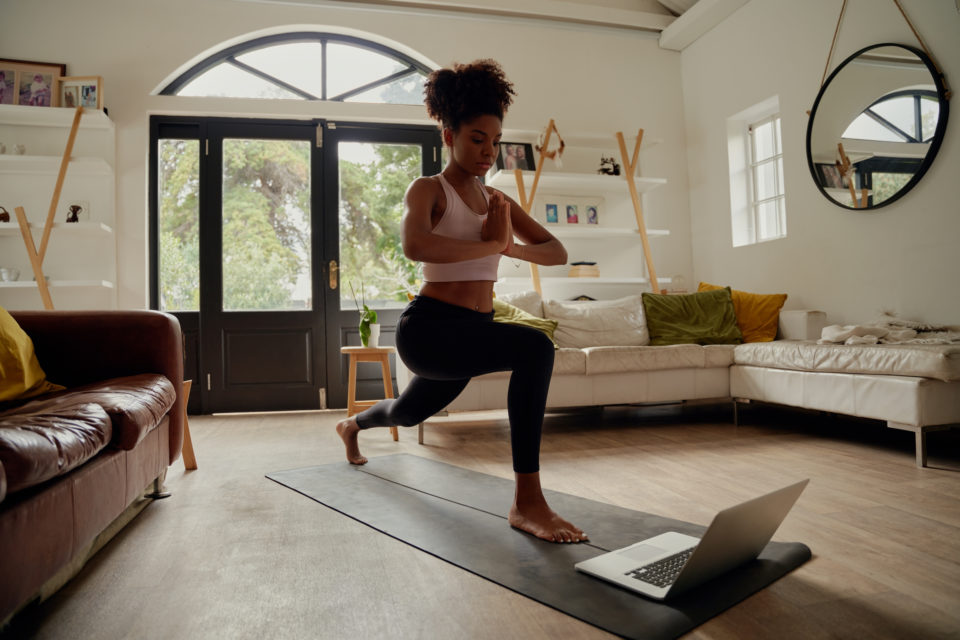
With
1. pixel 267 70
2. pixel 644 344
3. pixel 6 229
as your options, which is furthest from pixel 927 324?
pixel 6 229

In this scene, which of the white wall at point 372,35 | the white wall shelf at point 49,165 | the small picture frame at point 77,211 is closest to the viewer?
the white wall shelf at point 49,165

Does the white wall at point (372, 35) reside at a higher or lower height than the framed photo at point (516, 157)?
higher

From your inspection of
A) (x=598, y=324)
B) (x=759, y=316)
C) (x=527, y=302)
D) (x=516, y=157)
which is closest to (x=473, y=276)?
(x=527, y=302)

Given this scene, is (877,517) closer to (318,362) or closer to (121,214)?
(318,362)

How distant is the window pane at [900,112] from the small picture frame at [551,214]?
233 cm

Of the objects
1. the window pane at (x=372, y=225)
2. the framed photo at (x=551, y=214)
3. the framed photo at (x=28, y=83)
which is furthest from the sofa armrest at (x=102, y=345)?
the framed photo at (x=551, y=214)

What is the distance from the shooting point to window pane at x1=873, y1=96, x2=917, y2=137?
356 centimetres

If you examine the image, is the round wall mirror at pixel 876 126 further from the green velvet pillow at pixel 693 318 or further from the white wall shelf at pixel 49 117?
the white wall shelf at pixel 49 117

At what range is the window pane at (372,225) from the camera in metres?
5.03

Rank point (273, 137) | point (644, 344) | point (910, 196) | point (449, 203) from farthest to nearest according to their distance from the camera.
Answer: point (273, 137) < point (644, 344) < point (910, 196) < point (449, 203)

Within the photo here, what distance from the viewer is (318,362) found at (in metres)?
4.91

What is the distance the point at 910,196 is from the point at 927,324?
0.80 meters

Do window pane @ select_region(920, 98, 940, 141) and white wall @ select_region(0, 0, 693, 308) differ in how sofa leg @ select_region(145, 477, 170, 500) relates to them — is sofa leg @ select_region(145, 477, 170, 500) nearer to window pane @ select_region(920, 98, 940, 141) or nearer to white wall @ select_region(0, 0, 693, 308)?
white wall @ select_region(0, 0, 693, 308)

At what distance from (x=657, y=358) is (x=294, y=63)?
3.71 meters
